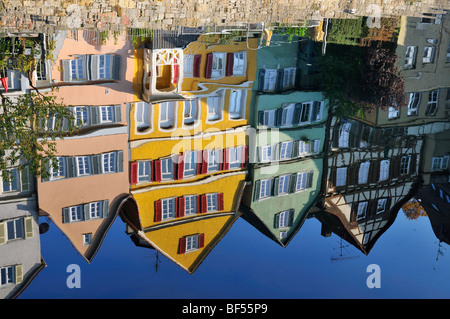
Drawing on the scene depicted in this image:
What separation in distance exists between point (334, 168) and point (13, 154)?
178 inches

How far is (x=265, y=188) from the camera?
31.5 ft

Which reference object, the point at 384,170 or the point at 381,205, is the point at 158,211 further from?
the point at 384,170

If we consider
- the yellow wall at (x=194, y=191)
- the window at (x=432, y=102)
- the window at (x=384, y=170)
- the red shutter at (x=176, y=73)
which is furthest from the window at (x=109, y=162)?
the window at (x=432, y=102)

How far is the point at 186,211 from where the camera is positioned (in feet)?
30.3

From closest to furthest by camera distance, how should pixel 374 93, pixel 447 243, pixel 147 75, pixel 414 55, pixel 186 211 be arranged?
pixel 447 243
pixel 186 211
pixel 374 93
pixel 147 75
pixel 414 55

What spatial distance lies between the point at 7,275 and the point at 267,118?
5.62 metres

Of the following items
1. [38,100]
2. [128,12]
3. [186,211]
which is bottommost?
[186,211]

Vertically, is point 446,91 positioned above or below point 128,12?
below

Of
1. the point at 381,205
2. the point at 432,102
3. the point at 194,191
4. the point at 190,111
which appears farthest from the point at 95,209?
the point at 432,102

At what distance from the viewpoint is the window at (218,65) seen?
43.0 ft

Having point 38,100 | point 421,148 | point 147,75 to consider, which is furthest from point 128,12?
point 421,148

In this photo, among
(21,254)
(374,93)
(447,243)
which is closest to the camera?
(21,254)

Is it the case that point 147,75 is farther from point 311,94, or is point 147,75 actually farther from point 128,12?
point 311,94

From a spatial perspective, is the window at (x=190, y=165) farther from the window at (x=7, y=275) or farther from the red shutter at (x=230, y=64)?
the red shutter at (x=230, y=64)
